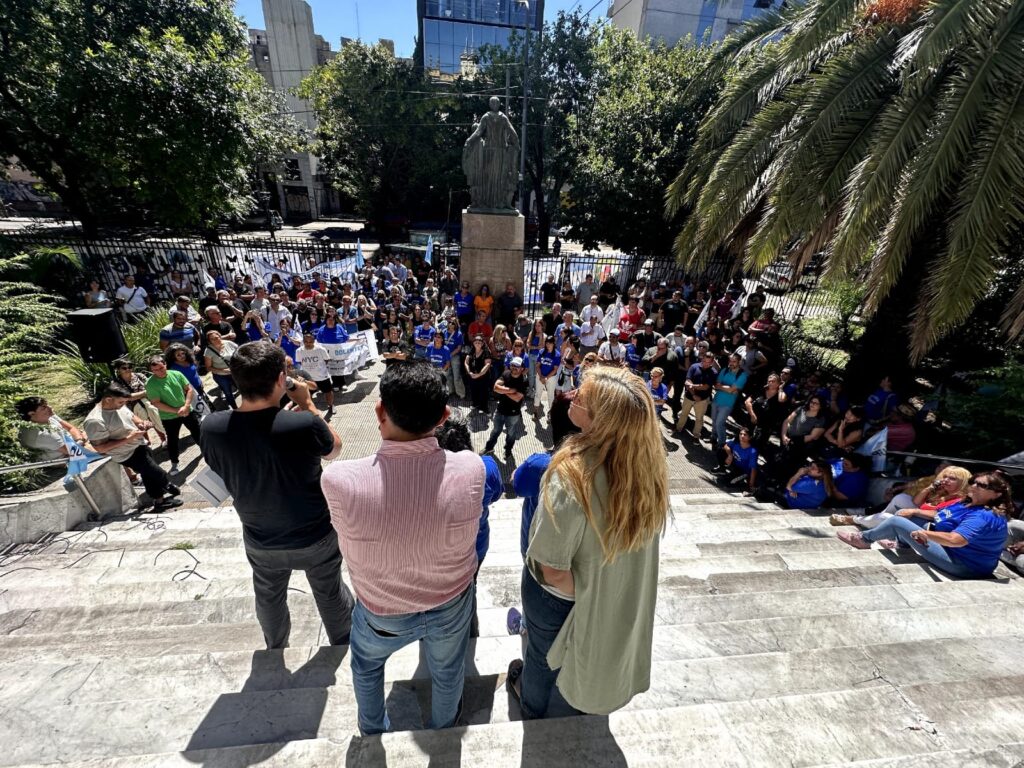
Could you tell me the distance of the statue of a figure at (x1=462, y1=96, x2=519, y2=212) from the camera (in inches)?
421

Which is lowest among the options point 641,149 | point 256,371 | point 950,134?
point 256,371

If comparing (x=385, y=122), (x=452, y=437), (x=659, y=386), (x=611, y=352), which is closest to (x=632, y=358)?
(x=611, y=352)

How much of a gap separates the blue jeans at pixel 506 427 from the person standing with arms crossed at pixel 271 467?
3.95 m

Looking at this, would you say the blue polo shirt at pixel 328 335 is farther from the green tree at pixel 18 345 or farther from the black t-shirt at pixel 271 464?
the black t-shirt at pixel 271 464

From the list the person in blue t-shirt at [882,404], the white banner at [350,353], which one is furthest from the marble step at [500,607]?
the white banner at [350,353]

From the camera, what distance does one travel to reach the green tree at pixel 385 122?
24.6 meters

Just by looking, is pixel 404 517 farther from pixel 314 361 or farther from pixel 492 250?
pixel 492 250

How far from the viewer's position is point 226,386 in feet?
23.6

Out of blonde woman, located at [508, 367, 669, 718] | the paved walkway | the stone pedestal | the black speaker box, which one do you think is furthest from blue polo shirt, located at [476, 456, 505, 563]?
the stone pedestal

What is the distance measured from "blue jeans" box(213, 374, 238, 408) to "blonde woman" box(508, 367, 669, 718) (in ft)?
22.3

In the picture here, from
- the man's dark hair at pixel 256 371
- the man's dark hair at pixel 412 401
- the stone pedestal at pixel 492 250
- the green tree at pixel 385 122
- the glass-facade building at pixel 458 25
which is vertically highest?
the glass-facade building at pixel 458 25

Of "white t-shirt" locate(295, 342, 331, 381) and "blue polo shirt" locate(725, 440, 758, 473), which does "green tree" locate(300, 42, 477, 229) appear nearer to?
"white t-shirt" locate(295, 342, 331, 381)

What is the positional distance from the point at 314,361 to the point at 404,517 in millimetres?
6646

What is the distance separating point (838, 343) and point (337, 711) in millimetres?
11917
